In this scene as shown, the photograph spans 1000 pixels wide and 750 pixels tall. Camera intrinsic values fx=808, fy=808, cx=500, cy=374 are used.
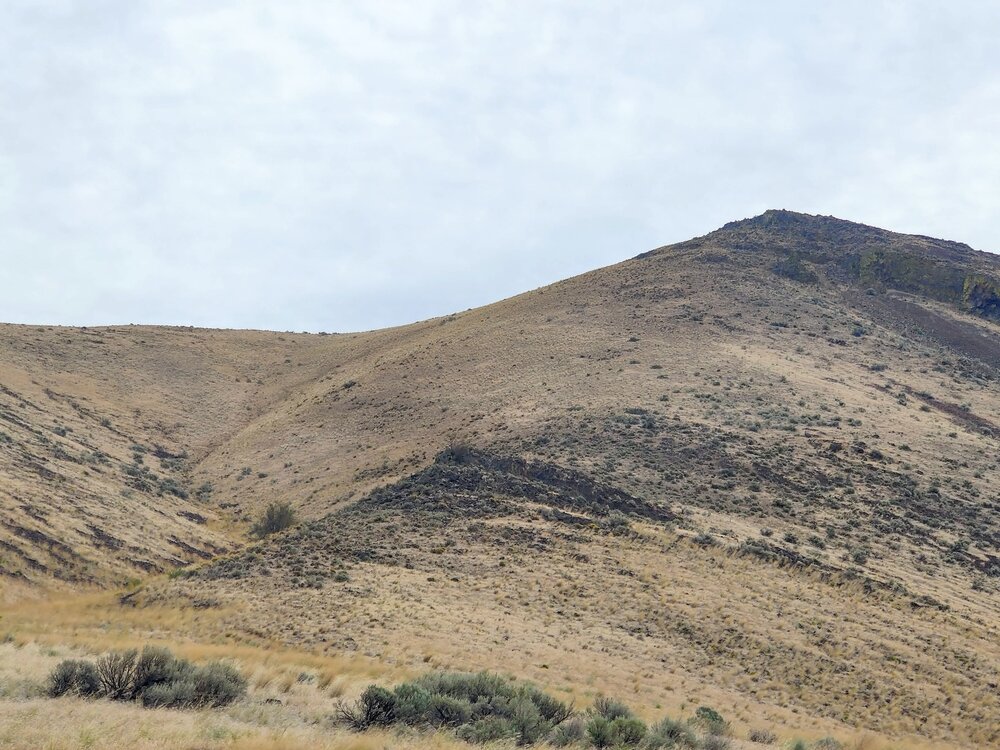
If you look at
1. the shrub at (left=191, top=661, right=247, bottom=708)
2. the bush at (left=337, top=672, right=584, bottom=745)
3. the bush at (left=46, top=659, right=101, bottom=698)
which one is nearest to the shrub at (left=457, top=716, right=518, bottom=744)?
the bush at (left=337, top=672, right=584, bottom=745)

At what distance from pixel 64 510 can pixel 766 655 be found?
2616 cm

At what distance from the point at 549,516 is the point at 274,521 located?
1223 centimetres

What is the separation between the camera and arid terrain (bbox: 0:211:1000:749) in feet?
65.9

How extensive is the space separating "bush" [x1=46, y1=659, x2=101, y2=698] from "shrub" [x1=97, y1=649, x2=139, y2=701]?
10 cm

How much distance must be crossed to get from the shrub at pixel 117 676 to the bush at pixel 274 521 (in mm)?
23130

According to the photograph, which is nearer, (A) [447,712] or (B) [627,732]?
(B) [627,732]

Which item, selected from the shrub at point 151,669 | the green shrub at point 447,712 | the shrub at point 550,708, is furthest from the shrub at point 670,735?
the shrub at point 151,669

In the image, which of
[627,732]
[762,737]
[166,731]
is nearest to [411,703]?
[627,732]

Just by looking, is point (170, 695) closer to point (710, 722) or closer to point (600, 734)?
point (600, 734)

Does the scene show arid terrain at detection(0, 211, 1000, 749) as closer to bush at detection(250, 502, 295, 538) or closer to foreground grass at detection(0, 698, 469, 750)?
foreground grass at detection(0, 698, 469, 750)

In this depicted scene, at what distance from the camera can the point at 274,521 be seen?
115ft

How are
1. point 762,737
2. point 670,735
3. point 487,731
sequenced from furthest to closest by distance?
point 762,737
point 670,735
point 487,731

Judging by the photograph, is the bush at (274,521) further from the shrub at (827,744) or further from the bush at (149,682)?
the shrub at (827,744)

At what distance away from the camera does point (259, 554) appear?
29391 mm
